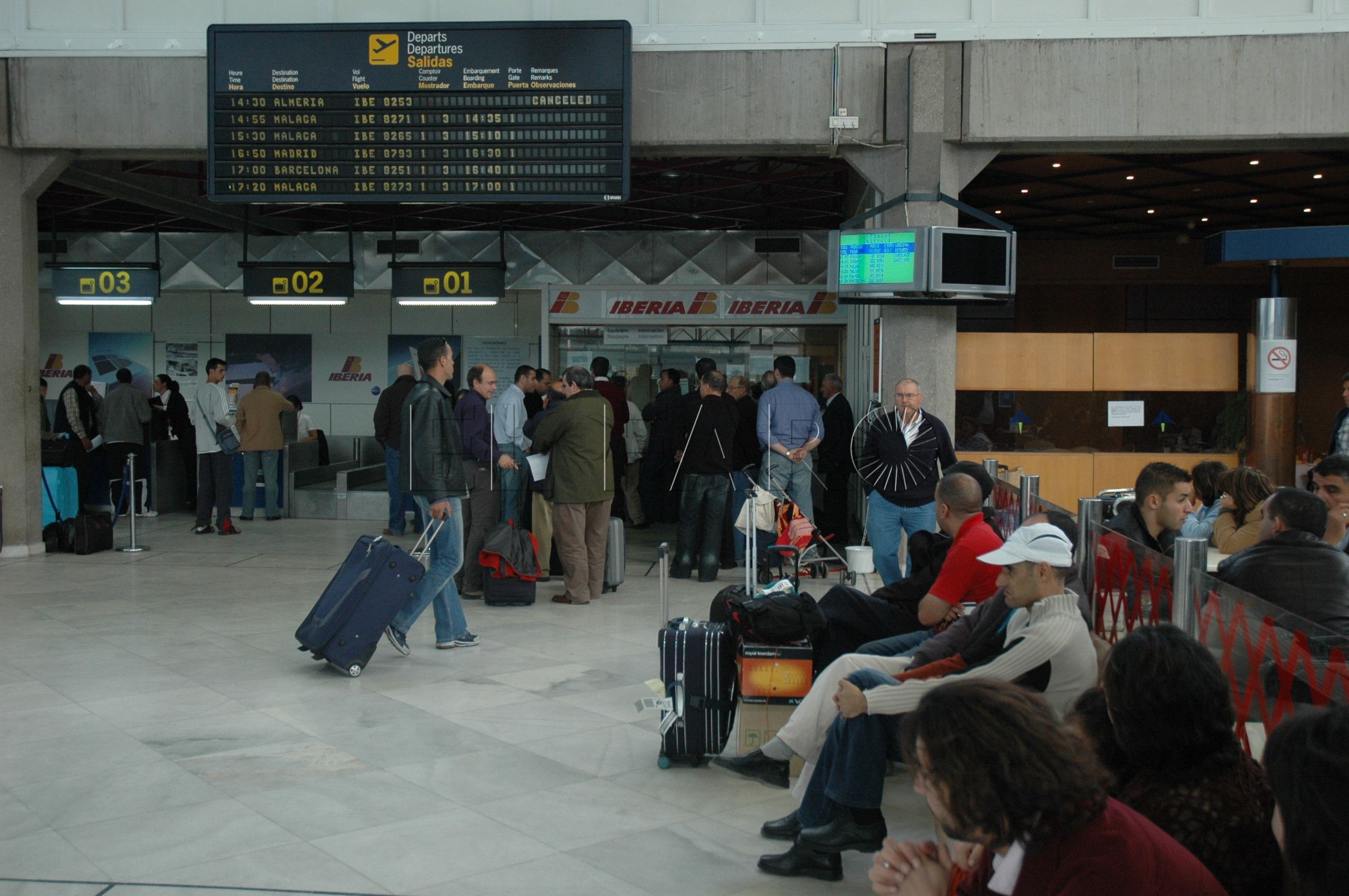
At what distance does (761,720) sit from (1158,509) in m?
2.09

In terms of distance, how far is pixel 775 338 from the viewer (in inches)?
564

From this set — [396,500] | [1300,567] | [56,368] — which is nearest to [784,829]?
[1300,567]

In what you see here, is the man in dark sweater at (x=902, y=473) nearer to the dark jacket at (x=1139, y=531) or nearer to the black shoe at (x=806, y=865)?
the dark jacket at (x=1139, y=531)

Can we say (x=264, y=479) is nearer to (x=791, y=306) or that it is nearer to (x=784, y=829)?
(x=791, y=306)

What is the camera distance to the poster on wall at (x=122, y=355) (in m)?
18.1

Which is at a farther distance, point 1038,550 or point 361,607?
point 361,607

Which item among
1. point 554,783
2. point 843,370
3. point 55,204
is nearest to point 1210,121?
point 843,370

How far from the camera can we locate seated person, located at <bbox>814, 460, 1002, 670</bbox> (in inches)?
181

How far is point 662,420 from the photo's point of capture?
1241 centimetres

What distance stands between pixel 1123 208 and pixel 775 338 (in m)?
4.72

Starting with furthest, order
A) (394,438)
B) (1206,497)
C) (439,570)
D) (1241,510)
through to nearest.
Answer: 1. (394,438)
2. (439,570)
3. (1206,497)
4. (1241,510)

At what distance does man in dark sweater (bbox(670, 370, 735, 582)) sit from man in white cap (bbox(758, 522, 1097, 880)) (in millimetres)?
5711

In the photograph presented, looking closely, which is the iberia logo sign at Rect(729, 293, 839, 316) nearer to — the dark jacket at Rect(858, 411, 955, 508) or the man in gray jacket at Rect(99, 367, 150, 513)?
the dark jacket at Rect(858, 411, 955, 508)

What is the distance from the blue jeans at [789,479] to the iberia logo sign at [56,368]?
43.2 ft
